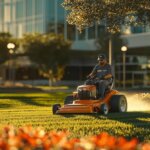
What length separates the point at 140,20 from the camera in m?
17.2

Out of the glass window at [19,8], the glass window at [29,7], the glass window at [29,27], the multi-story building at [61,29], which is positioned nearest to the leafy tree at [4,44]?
the multi-story building at [61,29]

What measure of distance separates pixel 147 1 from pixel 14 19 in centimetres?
6081

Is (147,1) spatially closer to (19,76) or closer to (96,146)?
(96,146)

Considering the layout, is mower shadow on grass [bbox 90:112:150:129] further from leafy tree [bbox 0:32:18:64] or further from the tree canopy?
leafy tree [bbox 0:32:18:64]

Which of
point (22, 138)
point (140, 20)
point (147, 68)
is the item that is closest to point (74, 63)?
point (147, 68)

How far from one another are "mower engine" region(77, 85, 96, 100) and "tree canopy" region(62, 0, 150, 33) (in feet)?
7.09

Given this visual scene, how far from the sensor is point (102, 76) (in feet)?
52.3

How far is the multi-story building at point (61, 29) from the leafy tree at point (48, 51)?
6649mm

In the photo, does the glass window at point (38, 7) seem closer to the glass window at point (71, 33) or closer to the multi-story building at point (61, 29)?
the multi-story building at point (61, 29)

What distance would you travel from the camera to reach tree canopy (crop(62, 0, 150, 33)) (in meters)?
15.5

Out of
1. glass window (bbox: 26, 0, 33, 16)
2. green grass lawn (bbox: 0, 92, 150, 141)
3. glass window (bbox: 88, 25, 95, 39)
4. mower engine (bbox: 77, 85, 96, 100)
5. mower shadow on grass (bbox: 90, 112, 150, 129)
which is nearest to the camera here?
green grass lawn (bbox: 0, 92, 150, 141)

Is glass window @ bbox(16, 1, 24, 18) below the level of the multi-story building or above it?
above

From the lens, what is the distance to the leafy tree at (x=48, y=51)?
57000 mm

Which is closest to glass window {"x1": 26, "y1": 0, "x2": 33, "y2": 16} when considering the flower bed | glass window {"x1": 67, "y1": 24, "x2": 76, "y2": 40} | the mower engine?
glass window {"x1": 67, "y1": 24, "x2": 76, "y2": 40}
